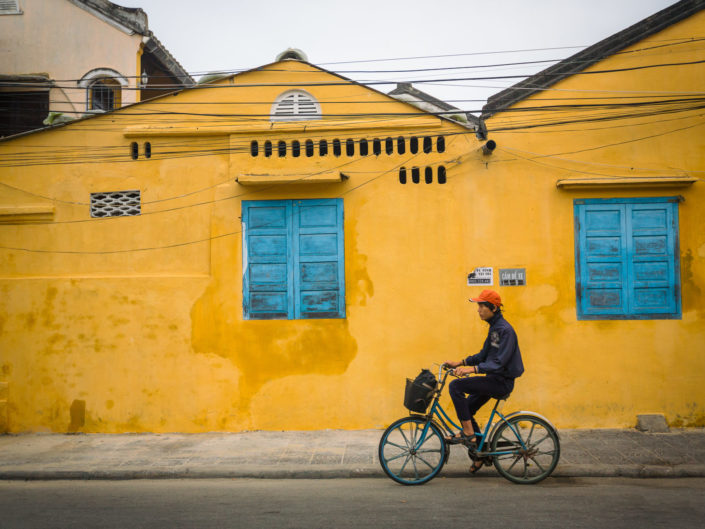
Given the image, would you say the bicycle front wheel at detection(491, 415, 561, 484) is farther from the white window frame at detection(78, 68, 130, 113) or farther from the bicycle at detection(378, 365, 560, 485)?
the white window frame at detection(78, 68, 130, 113)

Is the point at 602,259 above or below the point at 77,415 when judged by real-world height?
above

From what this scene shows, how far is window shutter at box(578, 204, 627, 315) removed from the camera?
8.56 m

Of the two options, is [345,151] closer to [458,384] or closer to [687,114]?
[458,384]

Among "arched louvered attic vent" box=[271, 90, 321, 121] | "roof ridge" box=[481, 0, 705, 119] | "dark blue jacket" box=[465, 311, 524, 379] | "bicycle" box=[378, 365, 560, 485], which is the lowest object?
"bicycle" box=[378, 365, 560, 485]

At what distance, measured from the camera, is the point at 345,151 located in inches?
353

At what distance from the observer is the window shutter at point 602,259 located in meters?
8.56

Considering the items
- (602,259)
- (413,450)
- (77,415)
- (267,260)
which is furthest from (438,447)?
(77,415)

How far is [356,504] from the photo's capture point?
5570 mm

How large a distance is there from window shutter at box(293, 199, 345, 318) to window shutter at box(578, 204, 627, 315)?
11.3 feet

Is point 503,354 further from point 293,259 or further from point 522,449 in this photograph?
point 293,259

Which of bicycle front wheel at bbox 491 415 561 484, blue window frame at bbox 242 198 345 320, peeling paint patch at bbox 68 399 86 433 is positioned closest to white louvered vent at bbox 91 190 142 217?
blue window frame at bbox 242 198 345 320

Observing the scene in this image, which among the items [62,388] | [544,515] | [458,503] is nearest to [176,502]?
[458,503]

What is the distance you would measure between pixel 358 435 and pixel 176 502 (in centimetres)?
310

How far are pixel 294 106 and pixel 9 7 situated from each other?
9698mm
